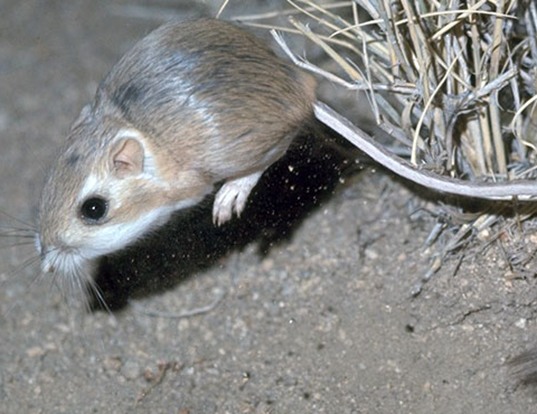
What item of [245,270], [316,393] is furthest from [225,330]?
[316,393]

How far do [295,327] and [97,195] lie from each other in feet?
1.85

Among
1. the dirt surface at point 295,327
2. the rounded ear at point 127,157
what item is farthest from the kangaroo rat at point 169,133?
the dirt surface at point 295,327

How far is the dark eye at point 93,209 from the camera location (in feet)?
7.75

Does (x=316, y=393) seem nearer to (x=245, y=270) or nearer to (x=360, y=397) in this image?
(x=360, y=397)

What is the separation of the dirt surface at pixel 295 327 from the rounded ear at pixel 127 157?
0.56 ft

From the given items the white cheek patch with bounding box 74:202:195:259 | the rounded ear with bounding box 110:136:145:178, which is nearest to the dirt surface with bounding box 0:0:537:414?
the white cheek patch with bounding box 74:202:195:259

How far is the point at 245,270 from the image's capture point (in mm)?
2592

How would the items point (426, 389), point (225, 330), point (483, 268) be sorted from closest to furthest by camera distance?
point (426, 389) → point (483, 268) → point (225, 330)

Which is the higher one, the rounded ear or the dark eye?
the rounded ear

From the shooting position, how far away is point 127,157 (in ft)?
7.71

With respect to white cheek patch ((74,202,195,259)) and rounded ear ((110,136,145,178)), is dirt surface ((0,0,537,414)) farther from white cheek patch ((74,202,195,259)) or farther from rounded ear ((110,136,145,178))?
rounded ear ((110,136,145,178))

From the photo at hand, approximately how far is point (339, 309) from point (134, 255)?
51 centimetres

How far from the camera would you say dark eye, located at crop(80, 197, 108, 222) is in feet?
7.75

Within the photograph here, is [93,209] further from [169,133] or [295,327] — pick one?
[295,327]
